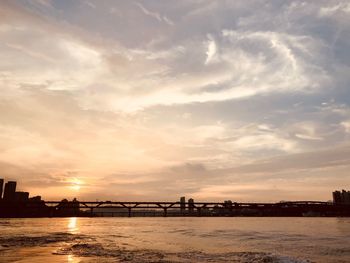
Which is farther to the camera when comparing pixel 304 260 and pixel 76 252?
pixel 76 252

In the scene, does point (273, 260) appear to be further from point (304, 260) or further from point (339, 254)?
point (339, 254)

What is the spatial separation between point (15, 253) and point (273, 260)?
19506 mm

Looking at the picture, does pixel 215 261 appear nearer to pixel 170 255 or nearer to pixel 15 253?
pixel 170 255

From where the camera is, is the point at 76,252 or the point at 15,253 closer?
the point at 15,253

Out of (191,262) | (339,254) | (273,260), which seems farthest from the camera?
(339,254)

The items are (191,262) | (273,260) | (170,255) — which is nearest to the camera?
(191,262)

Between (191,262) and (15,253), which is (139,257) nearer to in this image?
(191,262)

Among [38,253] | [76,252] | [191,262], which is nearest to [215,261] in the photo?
[191,262]

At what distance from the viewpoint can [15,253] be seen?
26.8 meters

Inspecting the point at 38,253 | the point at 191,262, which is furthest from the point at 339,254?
the point at 38,253

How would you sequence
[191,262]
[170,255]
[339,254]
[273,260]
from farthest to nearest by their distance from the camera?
[339,254] → [170,255] → [273,260] → [191,262]

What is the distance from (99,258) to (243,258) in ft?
34.9

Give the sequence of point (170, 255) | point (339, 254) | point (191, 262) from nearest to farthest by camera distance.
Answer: point (191, 262)
point (170, 255)
point (339, 254)

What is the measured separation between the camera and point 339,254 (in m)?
29.6
